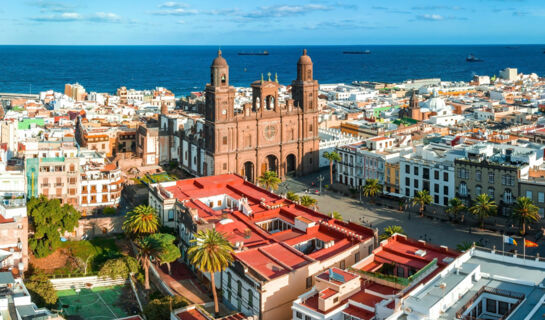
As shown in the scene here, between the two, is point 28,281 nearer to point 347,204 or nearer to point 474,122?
point 347,204

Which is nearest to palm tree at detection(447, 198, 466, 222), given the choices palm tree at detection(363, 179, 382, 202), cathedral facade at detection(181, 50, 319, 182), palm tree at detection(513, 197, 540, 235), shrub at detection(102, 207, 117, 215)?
palm tree at detection(513, 197, 540, 235)

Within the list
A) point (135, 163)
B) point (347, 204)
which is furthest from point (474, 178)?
point (135, 163)

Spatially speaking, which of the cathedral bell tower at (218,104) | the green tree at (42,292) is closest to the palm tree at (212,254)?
the green tree at (42,292)

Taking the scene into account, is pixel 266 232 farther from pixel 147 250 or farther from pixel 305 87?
pixel 305 87

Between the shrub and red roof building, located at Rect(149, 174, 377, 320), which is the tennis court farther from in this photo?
the shrub

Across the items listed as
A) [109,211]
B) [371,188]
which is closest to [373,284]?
[371,188]

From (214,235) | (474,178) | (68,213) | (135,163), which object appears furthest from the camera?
(135,163)
